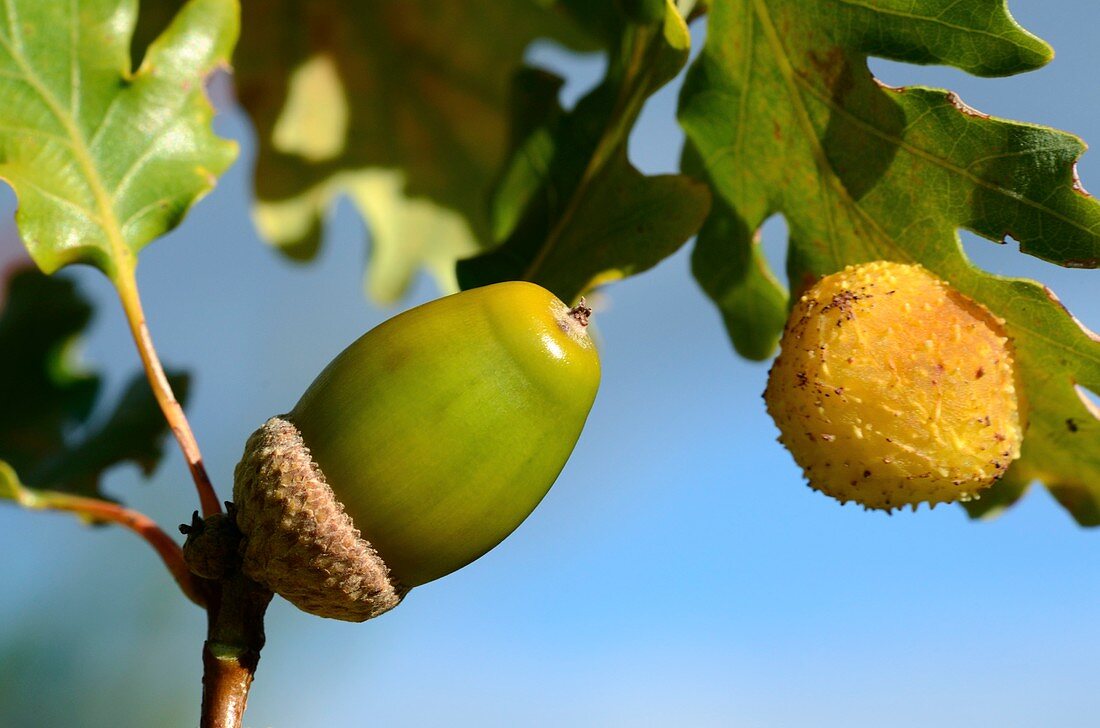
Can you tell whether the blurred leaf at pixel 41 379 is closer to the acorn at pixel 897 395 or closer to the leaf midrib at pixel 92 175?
the leaf midrib at pixel 92 175

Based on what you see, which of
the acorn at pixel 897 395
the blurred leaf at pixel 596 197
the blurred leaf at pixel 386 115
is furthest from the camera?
the blurred leaf at pixel 386 115

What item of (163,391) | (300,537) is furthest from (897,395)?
(163,391)

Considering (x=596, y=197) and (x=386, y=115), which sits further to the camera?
(x=386, y=115)

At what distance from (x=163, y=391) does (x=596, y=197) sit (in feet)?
2.57

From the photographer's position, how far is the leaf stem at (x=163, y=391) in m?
1.35

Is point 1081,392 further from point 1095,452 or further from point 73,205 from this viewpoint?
point 73,205

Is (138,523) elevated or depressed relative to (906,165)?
depressed

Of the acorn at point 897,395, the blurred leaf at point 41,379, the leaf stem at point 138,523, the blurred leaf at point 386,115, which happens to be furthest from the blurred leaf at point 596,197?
the blurred leaf at point 41,379

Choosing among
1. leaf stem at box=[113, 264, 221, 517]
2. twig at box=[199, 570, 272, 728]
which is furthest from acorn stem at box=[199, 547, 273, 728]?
leaf stem at box=[113, 264, 221, 517]

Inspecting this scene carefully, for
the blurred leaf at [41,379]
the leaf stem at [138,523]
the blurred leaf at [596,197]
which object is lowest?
the blurred leaf at [41,379]

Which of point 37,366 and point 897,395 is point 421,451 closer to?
point 897,395

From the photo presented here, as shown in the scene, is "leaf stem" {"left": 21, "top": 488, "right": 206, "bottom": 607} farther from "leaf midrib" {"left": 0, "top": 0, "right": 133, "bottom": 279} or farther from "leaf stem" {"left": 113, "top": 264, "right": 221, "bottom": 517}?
"leaf midrib" {"left": 0, "top": 0, "right": 133, "bottom": 279}

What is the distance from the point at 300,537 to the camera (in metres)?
1.18

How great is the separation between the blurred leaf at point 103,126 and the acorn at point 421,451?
22.7 inches
